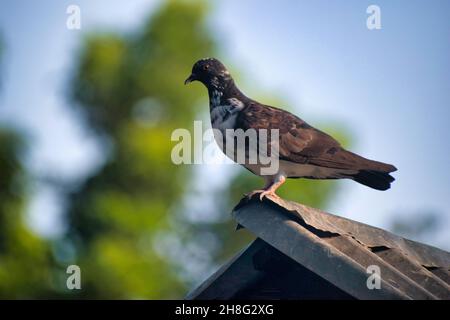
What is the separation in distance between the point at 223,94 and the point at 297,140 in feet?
3.04

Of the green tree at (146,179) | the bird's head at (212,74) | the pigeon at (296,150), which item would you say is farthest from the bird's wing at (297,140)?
the green tree at (146,179)

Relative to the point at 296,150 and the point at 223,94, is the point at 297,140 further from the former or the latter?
the point at 223,94

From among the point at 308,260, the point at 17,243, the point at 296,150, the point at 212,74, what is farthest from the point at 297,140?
the point at 17,243

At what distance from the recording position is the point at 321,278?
5.71 metres

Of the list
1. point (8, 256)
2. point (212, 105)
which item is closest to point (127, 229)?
point (8, 256)

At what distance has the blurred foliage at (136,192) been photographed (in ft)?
68.9

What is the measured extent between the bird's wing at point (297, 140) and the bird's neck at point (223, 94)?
1.30ft

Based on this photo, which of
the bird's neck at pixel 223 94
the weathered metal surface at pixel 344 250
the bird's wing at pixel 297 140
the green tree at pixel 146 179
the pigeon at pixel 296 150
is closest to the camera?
the weathered metal surface at pixel 344 250

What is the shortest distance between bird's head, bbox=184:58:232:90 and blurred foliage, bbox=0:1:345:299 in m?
12.1

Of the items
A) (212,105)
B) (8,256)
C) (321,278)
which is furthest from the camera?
(8,256)

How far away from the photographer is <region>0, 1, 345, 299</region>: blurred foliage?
21016mm

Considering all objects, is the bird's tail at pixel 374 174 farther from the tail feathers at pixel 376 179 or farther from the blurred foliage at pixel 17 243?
the blurred foliage at pixel 17 243
